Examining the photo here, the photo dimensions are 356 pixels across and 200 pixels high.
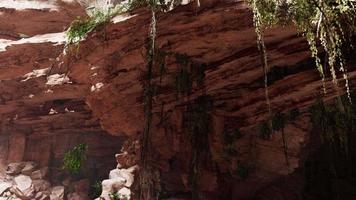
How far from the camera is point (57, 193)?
13477 millimetres

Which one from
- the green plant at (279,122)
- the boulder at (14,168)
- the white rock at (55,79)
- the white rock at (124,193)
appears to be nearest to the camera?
the green plant at (279,122)

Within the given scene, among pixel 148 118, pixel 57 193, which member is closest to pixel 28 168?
pixel 57 193

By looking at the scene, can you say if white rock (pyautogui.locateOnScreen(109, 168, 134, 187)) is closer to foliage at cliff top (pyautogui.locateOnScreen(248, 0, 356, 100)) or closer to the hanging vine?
the hanging vine

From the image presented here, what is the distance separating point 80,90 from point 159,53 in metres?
5.37

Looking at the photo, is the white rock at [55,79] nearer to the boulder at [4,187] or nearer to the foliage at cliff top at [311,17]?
the boulder at [4,187]

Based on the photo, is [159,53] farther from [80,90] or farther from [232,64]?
[80,90]

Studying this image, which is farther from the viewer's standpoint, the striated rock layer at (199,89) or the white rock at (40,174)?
the white rock at (40,174)

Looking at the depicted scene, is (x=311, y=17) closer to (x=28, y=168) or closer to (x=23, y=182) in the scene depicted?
(x=23, y=182)

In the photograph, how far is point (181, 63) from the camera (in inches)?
275

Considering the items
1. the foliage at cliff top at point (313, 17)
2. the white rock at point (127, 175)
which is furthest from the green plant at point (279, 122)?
the white rock at point (127, 175)

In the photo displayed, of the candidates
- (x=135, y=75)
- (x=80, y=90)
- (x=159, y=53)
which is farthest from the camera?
(x=80, y=90)

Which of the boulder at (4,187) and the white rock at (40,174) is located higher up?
the white rock at (40,174)

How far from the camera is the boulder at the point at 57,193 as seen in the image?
1336 cm

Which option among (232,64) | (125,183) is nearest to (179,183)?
(125,183)
